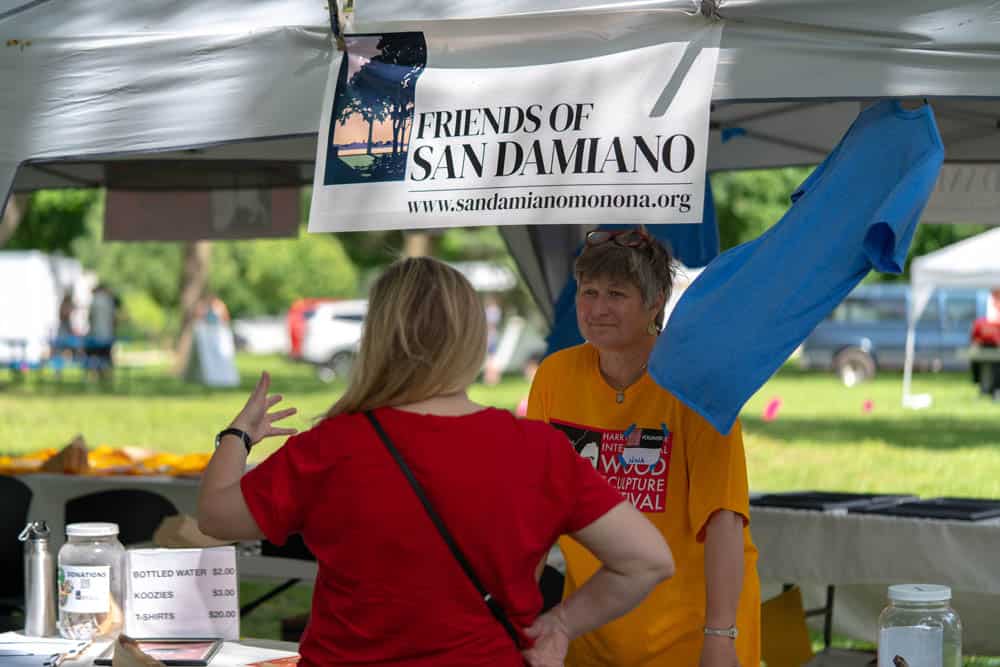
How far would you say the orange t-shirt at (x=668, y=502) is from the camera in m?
2.62

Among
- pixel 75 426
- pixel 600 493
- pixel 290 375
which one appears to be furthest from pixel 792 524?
pixel 290 375

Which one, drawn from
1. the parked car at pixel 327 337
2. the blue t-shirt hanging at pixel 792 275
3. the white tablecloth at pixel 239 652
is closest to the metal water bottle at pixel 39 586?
the white tablecloth at pixel 239 652

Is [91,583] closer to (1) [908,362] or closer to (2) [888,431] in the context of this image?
(2) [888,431]

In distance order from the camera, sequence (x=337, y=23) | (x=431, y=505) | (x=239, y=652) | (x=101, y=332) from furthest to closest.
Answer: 1. (x=101, y=332)
2. (x=337, y=23)
3. (x=239, y=652)
4. (x=431, y=505)

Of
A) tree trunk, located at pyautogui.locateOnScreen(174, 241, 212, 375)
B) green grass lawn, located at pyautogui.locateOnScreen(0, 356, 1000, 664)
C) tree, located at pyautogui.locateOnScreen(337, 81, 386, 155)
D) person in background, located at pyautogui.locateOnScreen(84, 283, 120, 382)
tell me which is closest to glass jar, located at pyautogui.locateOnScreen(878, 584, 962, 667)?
tree, located at pyautogui.locateOnScreen(337, 81, 386, 155)

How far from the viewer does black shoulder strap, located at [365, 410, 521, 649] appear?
1934 millimetres

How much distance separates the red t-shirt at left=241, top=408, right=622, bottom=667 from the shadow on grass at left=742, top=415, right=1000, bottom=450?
11.6 meters

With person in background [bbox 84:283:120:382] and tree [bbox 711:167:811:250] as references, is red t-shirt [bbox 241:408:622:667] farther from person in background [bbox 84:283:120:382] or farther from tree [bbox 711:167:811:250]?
tree [bbox 711:167:811:250]

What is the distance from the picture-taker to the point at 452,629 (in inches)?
77.2

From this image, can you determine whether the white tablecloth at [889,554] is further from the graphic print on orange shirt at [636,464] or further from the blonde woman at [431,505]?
the blonde woman at [431,505]

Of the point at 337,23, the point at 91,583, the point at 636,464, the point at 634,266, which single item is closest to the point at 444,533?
→ the point at 636,464

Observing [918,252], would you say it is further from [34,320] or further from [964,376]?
[34,320]

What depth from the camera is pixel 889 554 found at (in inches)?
181

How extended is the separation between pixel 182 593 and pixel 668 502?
3.60 ft
